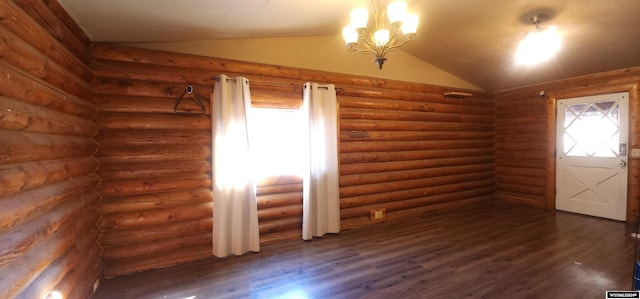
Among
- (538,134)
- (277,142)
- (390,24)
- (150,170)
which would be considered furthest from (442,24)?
(150,170)

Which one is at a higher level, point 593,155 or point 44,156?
point 44,156

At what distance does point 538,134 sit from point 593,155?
33.6 inches

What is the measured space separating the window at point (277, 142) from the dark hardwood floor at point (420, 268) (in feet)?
3.37

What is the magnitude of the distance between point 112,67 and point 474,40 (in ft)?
15.3

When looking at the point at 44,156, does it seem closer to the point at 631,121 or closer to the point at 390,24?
the point at 390,24

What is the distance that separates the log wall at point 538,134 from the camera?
4125 millimetres

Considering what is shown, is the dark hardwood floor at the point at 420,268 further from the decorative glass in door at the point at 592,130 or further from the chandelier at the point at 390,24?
the chandelier at the point at 390,24

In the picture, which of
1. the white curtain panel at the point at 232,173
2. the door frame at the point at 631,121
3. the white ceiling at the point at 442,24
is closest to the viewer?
the white ceiling at the point at 442,24

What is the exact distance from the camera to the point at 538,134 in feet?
17.0

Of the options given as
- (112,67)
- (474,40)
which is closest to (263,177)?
(112,67)

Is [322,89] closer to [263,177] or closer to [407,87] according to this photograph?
[263,177]

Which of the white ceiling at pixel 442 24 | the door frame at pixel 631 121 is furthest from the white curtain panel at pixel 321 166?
the door frame at pixel 631 121

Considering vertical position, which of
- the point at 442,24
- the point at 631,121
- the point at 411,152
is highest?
the point at 442,24

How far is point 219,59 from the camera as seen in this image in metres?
3.25
